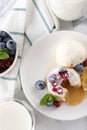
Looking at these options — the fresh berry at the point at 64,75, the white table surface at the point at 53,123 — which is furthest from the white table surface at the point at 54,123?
the fresh berry at the point at 64,75

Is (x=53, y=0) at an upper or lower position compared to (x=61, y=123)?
upper

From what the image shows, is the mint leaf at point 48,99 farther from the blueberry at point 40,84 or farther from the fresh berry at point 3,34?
the fresh berry at point 3,34

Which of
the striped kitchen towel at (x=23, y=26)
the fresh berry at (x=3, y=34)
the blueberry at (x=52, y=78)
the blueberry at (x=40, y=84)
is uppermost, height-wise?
the fresh berry at (x=3, y=34)

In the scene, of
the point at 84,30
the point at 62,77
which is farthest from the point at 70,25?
the point at 62,77

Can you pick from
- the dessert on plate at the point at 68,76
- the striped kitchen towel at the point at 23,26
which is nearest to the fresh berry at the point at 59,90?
the dessert on plate at the point at 68,76

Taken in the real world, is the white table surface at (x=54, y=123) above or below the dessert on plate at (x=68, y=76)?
below

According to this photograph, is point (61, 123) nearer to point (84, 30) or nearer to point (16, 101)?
point (16, 101)
